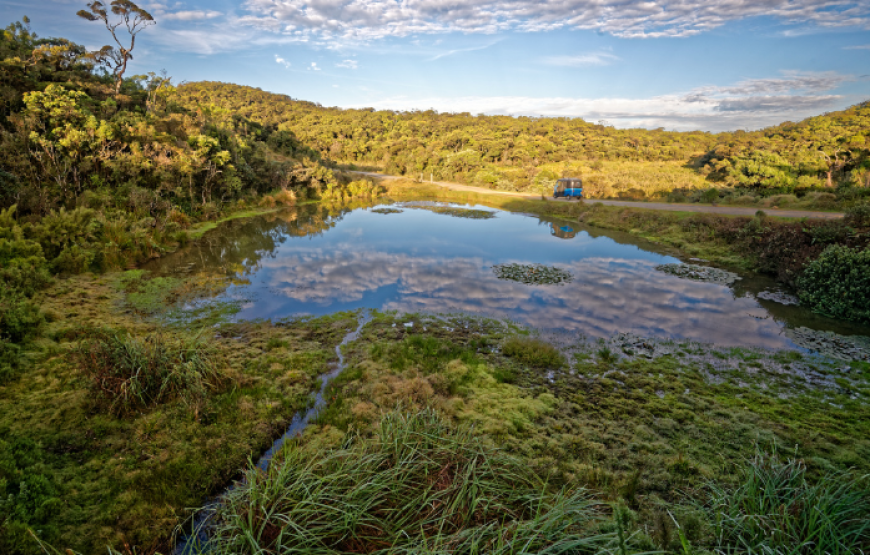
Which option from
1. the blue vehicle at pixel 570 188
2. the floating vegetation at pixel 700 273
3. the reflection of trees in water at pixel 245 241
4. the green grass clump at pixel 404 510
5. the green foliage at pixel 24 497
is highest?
the blue vehicle at pixel 570 188

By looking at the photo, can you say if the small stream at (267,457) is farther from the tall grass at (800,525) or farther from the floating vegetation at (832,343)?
the floating vegetation at (832,343)

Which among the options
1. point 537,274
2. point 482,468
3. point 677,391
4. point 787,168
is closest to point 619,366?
point 677,391

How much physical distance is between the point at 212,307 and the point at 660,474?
1177cm

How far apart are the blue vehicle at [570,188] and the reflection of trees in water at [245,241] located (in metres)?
20.4

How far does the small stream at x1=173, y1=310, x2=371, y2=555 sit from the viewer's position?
3.88 meters

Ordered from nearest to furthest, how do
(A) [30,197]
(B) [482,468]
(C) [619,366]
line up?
Answer: 1. (B) [482,468]
2. (C) [619,366]
3. (A) [30,197]

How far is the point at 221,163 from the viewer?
24141 mm

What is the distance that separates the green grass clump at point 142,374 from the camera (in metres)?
5.93

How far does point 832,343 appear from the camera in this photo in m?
9.42

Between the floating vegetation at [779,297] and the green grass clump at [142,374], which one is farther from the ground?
the green grass clump at [142,374]

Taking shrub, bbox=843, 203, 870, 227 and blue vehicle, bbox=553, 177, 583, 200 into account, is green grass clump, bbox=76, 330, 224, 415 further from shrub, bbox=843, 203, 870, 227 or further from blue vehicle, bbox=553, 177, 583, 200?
blue vehicle, bbox=553, 177, 583, 200

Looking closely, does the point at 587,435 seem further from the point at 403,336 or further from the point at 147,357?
the point at 147,357

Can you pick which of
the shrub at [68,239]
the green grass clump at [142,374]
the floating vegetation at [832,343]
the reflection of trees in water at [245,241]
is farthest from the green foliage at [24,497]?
the floating vegetation at [832,343]

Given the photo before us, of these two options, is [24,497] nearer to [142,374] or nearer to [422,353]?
[142,374]
